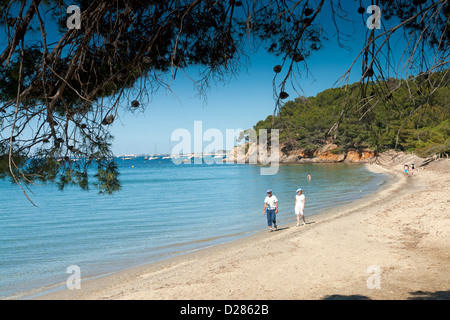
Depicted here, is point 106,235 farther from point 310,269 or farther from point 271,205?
point 310,269

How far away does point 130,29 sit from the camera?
3324 mm

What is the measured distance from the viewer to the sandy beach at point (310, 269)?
591cm

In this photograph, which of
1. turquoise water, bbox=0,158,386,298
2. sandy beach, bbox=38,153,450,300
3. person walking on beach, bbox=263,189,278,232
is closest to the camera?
sandy beach, bbox=38,153,450,300

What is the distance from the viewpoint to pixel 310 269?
726 cm

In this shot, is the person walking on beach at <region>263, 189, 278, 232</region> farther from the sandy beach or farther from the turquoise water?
the turquoise water

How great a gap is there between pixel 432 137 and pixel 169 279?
39.1 metres

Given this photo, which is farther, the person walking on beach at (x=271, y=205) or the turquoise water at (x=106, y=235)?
the person walking on beach at (x=271, y=205)

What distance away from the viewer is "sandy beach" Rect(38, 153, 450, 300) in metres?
5.91

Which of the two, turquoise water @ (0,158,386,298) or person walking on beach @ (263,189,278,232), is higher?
person walking on beach @ (263,189,278,232)

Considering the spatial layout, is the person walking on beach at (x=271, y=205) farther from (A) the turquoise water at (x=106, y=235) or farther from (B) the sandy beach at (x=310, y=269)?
(A) the turquoise water at (x=106, y=235)

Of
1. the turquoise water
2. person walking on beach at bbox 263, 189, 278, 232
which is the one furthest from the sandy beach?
the turquoise water

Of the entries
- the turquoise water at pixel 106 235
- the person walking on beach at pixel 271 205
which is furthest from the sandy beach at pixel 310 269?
the turquoise water at pixel 106 235
